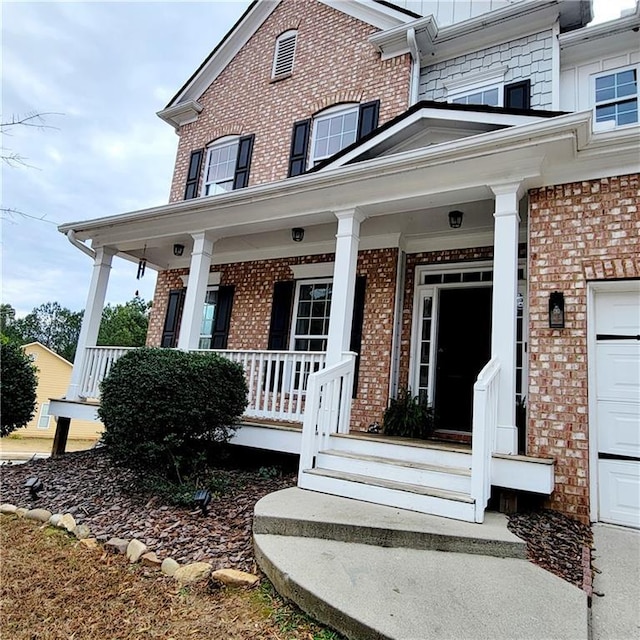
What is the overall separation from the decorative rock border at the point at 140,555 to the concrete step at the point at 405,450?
191cm

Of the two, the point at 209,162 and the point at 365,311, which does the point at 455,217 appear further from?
the point at 209,162

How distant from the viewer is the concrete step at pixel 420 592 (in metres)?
2.12

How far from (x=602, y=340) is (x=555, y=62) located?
14.6ft

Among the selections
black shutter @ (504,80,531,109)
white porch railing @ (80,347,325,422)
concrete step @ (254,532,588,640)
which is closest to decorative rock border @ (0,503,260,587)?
concrete step @ (254,532,588,640)

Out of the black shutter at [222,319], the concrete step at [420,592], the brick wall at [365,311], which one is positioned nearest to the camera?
the concrete step at [420,592]

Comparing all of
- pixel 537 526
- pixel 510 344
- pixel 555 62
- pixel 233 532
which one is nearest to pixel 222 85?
pixel 555 62

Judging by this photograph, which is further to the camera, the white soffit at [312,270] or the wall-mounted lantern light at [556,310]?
the white soffit at [312,270]

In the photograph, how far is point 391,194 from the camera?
5.21 meters

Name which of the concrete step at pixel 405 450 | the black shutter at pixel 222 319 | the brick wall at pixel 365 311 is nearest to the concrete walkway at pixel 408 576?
the concrete step at pixel 405 450

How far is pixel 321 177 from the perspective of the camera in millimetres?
5367

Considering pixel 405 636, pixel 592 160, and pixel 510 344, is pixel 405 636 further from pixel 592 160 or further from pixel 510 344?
pixel 592 160

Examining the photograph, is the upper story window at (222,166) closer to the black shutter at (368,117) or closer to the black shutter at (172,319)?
the black shutter at (172,319)

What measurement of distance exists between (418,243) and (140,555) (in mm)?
5233

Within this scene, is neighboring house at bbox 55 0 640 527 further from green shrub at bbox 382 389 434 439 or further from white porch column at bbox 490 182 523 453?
green shrub at bbox 382 389 434 439
